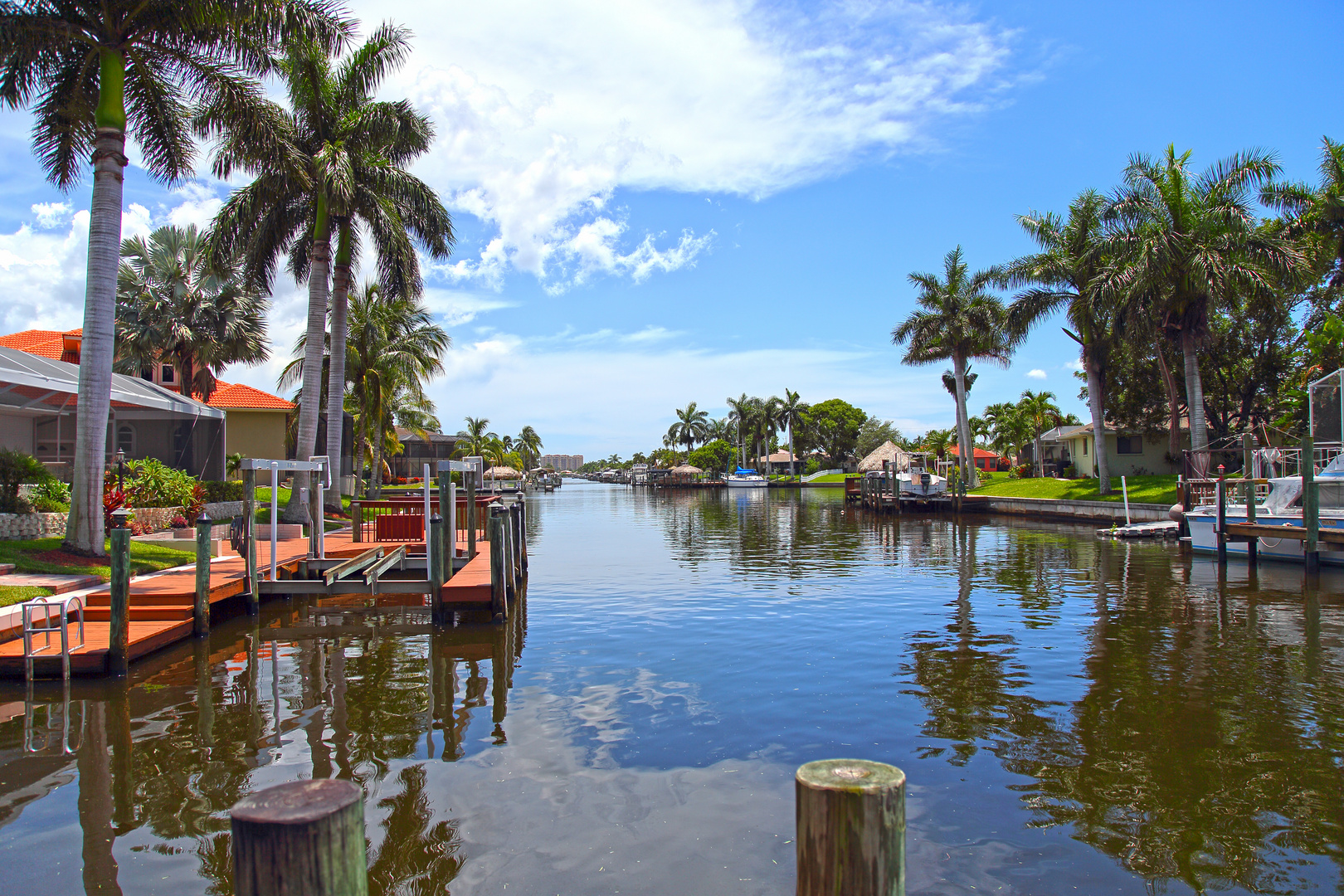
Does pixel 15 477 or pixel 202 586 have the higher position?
pixel 15 477

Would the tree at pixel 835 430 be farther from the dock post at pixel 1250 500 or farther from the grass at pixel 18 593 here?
the grass at pixel 18 593

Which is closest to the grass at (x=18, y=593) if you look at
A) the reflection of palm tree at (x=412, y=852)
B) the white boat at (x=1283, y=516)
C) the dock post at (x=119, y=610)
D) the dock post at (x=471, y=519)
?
the dock post at (x=119, y=610)

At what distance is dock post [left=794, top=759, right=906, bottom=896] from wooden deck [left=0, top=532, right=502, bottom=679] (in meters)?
9.96

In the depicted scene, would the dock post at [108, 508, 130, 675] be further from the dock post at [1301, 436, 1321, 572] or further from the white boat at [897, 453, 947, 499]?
the white boat at [897, 453, 947, 499]

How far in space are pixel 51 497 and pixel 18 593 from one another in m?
7.51

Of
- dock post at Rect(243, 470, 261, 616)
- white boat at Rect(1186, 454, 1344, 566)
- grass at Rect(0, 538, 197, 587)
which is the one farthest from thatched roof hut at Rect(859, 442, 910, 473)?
dock post at Rect(243, 470, 261, 616)

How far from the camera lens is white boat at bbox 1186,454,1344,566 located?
19.9 meters

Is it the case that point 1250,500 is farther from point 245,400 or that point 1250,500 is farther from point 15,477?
point 245,400

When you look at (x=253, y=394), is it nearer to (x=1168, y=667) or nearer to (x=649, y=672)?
(x=649, y=672)

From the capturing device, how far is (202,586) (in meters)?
11.8

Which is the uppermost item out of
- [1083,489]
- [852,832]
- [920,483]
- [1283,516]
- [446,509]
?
[446,509]

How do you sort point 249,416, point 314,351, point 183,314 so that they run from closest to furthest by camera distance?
point 314,351 < point 183,314 < point 249,416

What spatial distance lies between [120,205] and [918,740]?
16810 millimetres

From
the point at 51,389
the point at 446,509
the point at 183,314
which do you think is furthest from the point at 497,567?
the point at 183,314
